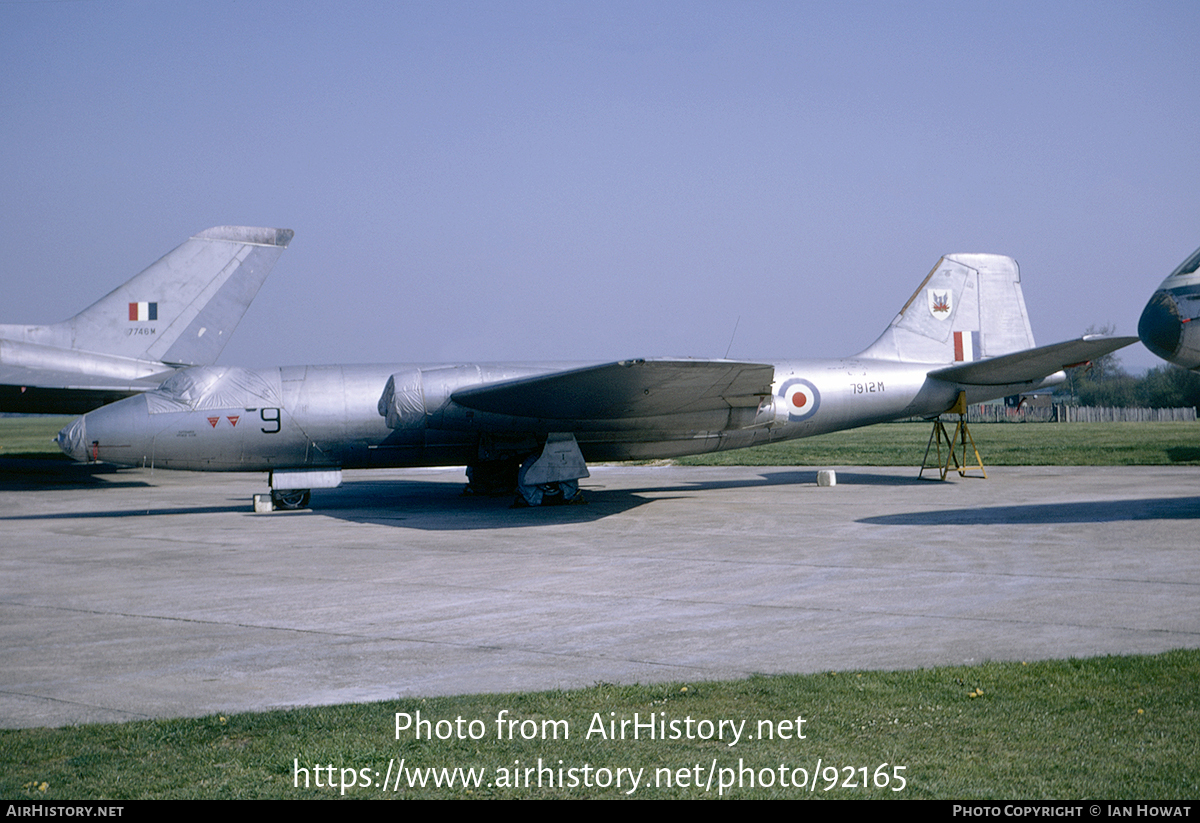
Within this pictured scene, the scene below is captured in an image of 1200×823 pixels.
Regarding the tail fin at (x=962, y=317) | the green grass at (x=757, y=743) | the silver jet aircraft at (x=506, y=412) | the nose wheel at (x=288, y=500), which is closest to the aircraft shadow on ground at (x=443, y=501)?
the nose wheel at (x=288, y=500)

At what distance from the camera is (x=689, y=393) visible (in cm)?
1670

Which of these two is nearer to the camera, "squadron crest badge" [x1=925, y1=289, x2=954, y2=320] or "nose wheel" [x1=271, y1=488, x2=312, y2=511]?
"nose wheel" [x1=271, y1=488, x2=312, y2=511]

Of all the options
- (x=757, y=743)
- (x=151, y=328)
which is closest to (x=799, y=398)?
(x=757, y=743)

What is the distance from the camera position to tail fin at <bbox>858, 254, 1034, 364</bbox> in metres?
20.8

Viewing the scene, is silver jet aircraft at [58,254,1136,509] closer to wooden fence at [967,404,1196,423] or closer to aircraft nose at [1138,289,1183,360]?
aircraft nose at [1138,289,1183,360]

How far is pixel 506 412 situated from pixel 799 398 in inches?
237

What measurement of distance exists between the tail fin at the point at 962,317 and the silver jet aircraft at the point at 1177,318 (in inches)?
352

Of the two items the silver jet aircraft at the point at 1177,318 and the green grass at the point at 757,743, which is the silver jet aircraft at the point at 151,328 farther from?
the silver jet aircraft at the point at 1177,318

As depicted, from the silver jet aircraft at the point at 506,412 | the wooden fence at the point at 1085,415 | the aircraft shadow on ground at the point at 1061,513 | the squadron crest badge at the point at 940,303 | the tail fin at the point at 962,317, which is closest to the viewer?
the aircraft shadow on ground at the point at 1061,513

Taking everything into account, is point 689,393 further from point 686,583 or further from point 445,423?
point 686,583

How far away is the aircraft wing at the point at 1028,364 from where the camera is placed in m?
17.9

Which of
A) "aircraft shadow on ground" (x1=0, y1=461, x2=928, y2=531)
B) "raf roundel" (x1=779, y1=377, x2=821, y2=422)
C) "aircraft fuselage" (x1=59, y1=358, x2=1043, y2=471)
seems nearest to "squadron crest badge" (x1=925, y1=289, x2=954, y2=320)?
"aircraft fuselage" (x1=59, y1=358, x2=1043, y2=471)

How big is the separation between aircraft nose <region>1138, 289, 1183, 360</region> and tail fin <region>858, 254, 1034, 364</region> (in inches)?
350
